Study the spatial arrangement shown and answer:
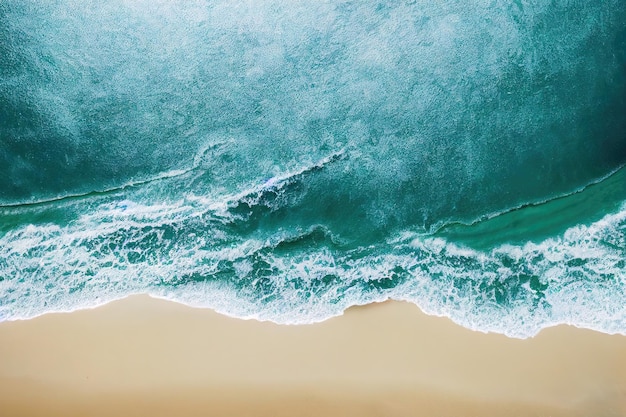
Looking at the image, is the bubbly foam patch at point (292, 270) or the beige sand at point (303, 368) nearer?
the beige sand at point (303, 368)

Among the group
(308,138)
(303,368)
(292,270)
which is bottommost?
(303,368)

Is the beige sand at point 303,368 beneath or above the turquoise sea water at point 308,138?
beneath

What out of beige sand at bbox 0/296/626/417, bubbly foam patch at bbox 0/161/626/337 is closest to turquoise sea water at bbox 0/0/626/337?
bubbly foam patch at bbox 0/161/626/337

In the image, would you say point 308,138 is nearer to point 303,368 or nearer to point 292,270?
point 292,270

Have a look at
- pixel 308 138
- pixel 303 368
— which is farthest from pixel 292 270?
pixel 308 138

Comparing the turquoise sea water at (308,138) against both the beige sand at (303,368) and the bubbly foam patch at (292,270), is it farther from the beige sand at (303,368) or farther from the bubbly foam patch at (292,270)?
the beige sand at (303,368)

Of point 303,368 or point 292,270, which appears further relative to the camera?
point 292,270

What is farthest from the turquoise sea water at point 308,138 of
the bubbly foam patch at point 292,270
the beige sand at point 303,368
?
the beige sand at point 303,368
